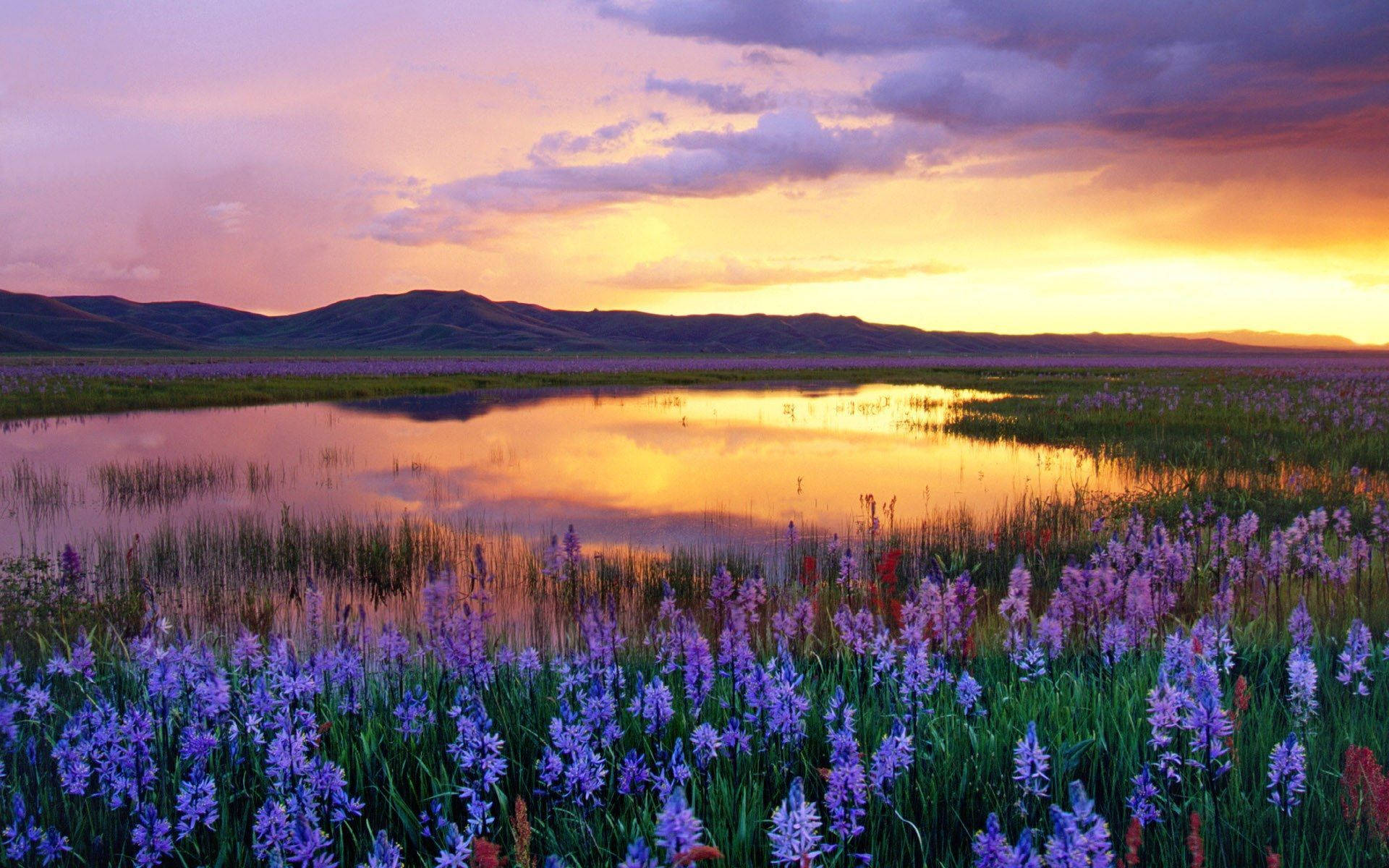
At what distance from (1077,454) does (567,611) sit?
14838 millimetres

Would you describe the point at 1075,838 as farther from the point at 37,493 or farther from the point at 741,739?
the point at 37,493

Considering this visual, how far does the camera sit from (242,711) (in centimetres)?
372

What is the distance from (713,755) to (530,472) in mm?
15417

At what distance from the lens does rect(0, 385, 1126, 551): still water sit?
13297 mm

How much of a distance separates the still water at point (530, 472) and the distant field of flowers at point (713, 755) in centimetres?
712

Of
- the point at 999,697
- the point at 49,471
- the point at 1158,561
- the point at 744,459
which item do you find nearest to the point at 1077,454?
the point at 744,459

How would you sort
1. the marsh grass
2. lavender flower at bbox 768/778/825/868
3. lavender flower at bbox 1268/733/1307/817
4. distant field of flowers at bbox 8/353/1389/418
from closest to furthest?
lavender flower at bbox 768/778/825/868, lavender flower at bbox 1268/733/1307/817, the marsh grass, distant field of flowers at bbox 8/353/1389/418

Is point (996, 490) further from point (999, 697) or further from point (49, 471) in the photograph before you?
point (49, 471)

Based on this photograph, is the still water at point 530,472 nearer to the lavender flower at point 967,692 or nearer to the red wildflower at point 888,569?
the red wildflower at point 888,569

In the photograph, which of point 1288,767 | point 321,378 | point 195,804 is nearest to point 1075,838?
point 1288,767

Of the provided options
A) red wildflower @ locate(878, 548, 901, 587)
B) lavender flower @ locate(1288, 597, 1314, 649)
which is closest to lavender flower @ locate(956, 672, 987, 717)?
lavender flower @ locate(1288, 597, 1314, 649)

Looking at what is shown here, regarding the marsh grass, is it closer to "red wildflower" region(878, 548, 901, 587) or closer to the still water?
the still water

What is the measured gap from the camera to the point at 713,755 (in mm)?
3084

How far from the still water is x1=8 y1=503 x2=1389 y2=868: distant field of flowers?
712 cm
